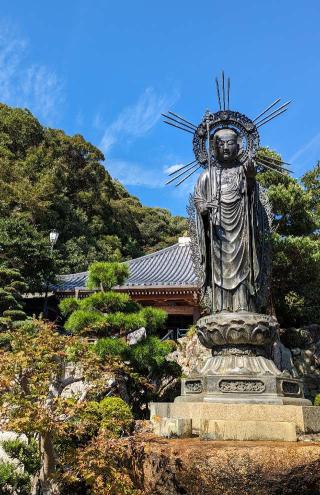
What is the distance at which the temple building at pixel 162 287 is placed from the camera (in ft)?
49.0

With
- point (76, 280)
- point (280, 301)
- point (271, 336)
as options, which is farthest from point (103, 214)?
point (271, 336)

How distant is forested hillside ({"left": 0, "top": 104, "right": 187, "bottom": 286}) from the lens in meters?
22.8

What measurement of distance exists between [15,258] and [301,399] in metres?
13.5

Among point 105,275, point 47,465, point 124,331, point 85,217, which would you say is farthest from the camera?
point 85,217

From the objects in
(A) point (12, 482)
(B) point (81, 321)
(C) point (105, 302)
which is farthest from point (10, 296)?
(A) point (12, 482)

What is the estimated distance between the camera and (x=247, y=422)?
4281 mm

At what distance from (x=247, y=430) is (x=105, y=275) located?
6.14m

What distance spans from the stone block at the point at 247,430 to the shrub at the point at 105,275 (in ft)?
19.3

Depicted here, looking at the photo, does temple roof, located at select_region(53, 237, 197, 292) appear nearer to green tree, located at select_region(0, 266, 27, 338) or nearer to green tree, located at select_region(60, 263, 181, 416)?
green tree, located at select_region(0, 266, 27, 338)

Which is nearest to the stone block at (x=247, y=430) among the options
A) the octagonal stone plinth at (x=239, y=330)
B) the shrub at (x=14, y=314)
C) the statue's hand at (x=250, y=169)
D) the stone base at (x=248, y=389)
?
the stone base at (x=248, y=389)

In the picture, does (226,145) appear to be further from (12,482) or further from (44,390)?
(12,482)

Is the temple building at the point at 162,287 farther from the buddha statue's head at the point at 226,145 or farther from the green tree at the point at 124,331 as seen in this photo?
the buddha statue's head at the point at 226,145

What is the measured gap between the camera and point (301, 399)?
504 centimetres

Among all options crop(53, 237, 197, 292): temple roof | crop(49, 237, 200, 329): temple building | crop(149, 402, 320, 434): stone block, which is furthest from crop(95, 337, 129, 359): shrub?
crop(53, 237, 197, 292): temple roof
